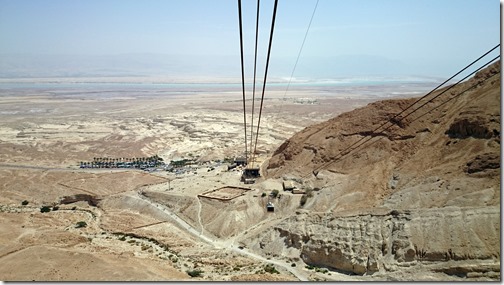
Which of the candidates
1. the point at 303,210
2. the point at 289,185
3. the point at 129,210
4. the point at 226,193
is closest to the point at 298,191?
the point at 289,185

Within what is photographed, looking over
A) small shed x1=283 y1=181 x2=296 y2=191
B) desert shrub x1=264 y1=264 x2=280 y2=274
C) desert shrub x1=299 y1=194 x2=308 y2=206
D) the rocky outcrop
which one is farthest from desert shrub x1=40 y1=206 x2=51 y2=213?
desert shrub x1=264 y1=264 x2=280 y2=274

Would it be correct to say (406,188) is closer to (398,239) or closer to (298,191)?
(398,239)

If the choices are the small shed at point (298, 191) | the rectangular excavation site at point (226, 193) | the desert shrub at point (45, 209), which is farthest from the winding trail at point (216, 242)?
the desert shrub at point (45, 209)

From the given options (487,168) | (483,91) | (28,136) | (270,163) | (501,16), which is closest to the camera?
(501,16)

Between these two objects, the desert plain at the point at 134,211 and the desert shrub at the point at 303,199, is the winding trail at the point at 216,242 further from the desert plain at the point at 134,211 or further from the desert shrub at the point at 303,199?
the desert shrub at the point at 303,199

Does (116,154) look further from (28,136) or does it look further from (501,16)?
(501,16)

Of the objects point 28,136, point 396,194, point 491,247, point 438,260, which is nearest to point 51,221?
point 396,194

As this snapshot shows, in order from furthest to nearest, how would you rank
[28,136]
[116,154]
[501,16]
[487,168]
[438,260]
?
1. [28,136]
2. [116,154]
3. [487,168]
4. [438,260]
5. [501,16]

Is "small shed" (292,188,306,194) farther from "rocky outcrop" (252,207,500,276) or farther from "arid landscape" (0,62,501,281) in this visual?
"rocky outcrop" (252,207,500,276)

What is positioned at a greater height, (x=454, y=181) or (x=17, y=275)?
(x=454, y=181)
